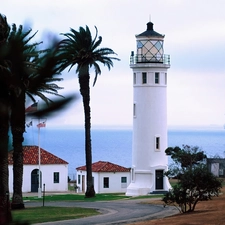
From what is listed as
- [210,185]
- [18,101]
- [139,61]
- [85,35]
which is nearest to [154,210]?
[210,185]

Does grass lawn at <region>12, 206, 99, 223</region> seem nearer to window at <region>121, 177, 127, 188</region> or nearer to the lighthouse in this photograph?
the lighthouse

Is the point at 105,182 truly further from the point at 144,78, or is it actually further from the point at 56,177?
the point at 144,78

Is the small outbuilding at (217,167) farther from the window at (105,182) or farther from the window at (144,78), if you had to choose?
the window at (105,182)

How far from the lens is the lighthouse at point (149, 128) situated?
175 feet

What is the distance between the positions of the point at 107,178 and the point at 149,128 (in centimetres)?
927

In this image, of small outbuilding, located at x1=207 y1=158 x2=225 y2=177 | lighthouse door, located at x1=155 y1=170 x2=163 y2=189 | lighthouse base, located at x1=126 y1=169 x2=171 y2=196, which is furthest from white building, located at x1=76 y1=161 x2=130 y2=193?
small outbuilding, located at x1=207 y1=158 x2=225 y2=177

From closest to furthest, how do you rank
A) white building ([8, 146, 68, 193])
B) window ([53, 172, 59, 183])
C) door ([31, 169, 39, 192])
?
1. door ([31, 169, 39, 192])
2. white building ([8, 146, 68, 193])
3. window ([53, 172, 59, 183])

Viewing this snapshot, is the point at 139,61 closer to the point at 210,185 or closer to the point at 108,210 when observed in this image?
the point at 108,210

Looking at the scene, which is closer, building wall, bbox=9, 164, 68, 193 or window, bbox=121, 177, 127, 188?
building wall, bbox=9, 164, 68, 193

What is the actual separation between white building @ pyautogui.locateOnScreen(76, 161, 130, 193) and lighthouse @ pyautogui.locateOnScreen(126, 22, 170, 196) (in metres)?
6.93

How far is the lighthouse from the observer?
175 feet

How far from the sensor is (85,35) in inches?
1886

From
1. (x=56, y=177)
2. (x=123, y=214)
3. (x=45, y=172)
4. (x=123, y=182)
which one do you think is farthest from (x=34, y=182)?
(x=123, y=214)

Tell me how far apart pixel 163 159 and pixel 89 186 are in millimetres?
8274
